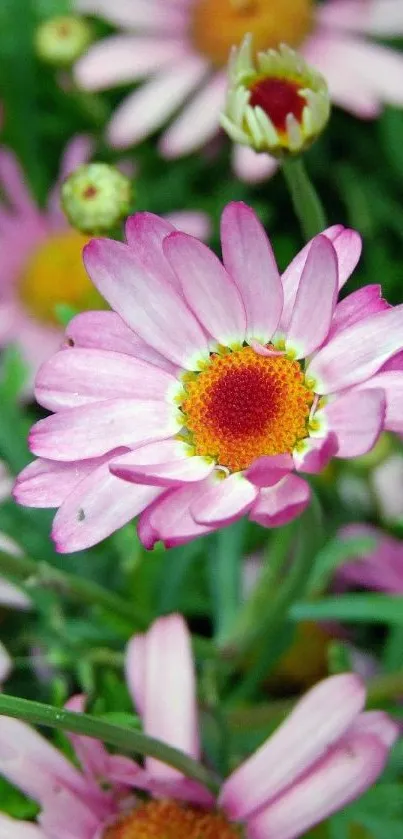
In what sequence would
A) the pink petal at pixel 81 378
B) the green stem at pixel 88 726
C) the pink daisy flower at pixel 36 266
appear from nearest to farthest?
the green stem at pixel 88 726 → the pink petal at pixel 81 378 → the pink daisy flower at pixel 36 266

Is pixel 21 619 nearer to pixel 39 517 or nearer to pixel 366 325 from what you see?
pixel 39 517

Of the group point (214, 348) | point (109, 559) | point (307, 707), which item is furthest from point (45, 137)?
point (307, 707)

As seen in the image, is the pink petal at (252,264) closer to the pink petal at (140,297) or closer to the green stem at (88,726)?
the pink petal at (140,297)

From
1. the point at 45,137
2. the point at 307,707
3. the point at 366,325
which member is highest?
the point at 366,325

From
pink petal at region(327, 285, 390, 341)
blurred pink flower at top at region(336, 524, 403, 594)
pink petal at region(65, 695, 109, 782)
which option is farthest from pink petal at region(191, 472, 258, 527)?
blurred pink flower at top at region(336, 524, 403, 594)

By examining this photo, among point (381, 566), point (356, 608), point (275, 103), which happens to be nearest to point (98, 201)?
point (275, 103)

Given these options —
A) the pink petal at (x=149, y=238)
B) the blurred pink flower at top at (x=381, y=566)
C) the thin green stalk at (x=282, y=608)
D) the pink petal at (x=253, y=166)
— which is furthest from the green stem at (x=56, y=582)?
the pink petal at (x=253, y=166)
